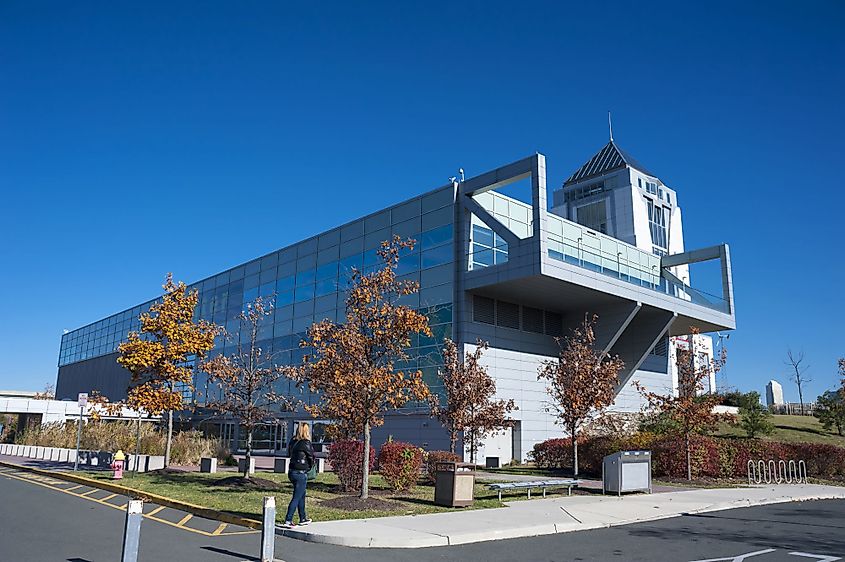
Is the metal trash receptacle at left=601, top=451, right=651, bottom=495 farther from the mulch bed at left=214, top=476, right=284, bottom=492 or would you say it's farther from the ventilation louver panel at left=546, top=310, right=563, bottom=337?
the ventilation louver panel at left=546, top=310, right=563, bottom=337

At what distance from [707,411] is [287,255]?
31235mm

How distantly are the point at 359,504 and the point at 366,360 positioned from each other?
3.46 meters

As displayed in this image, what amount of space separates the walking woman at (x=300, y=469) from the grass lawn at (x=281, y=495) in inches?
39.9

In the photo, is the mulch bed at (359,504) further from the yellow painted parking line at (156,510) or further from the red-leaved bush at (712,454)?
the red-leaved bush at (712,454)

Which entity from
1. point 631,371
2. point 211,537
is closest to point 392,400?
point 211,537

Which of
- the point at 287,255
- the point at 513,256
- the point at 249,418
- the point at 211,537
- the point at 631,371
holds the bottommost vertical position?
the point at 211,537

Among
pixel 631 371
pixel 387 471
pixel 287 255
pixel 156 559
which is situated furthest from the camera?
pixel 287 255

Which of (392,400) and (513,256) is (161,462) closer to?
(392,400)

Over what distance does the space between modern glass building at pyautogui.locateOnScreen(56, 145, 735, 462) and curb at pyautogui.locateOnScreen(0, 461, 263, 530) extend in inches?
300

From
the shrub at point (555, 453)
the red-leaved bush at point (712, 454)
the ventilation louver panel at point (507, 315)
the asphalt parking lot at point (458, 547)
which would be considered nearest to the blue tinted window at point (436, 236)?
the ventilation louver panel at point (507, 315)

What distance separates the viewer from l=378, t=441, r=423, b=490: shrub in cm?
1772

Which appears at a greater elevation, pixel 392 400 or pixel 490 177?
pixel 490 177

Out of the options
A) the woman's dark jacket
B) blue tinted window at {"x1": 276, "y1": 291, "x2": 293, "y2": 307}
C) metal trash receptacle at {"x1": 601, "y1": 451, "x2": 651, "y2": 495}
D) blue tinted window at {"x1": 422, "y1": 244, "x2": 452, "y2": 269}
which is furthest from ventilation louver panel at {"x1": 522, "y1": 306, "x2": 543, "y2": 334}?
the woman's dark jacket

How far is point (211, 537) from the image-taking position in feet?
37.2
